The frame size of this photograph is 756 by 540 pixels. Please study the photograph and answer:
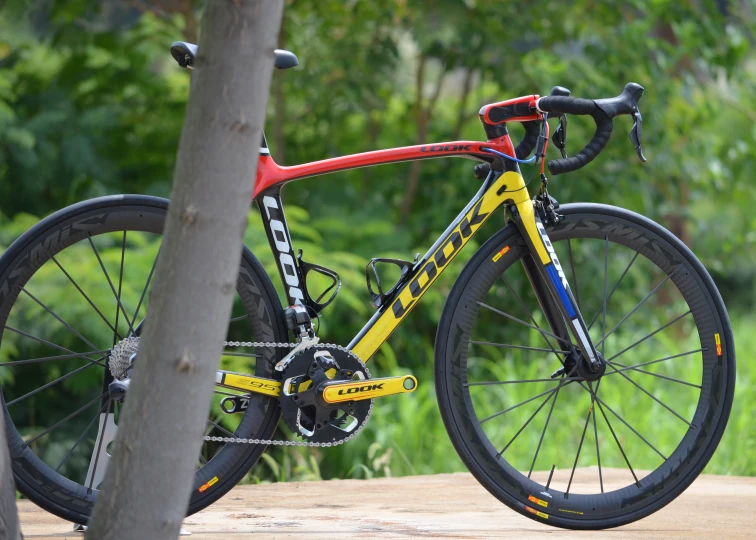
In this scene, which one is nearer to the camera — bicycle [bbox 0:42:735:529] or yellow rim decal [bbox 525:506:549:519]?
bicycle [bbox 0:42:735:529]

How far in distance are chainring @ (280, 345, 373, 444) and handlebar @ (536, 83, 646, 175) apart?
2.48ft

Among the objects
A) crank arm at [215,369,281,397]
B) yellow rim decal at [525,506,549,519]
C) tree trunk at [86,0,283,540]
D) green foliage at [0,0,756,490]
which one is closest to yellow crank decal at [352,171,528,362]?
crank arm at [215,369,281,397]

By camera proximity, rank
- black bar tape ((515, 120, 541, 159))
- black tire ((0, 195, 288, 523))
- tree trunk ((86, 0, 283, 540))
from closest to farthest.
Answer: tree trunk ((86, 0, 283, 540)) < black tire ((0, 195, 288, 523)) < black bar tape ((515, 120, 541, 159))

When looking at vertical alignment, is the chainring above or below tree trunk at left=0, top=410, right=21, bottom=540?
above

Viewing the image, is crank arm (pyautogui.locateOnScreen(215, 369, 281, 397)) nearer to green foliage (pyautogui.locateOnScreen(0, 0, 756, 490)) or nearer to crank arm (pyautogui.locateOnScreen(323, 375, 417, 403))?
crank arm (pyautogui.locateOnScreen(323, 375, 417, 403))

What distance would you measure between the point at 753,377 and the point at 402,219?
229cm

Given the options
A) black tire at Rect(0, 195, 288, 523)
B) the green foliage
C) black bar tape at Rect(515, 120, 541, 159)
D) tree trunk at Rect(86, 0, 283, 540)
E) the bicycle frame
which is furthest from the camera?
the green foliage

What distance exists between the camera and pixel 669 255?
2.47 metres

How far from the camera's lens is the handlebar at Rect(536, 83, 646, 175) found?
93.4 inches

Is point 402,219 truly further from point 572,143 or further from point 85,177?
point 85,177

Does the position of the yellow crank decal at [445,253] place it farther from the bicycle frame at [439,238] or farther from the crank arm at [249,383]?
the crank arm at [249,383]

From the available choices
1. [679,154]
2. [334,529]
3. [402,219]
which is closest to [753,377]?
[679,154]

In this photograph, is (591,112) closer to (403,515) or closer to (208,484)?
(403,515)

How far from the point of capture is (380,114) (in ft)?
20.1
